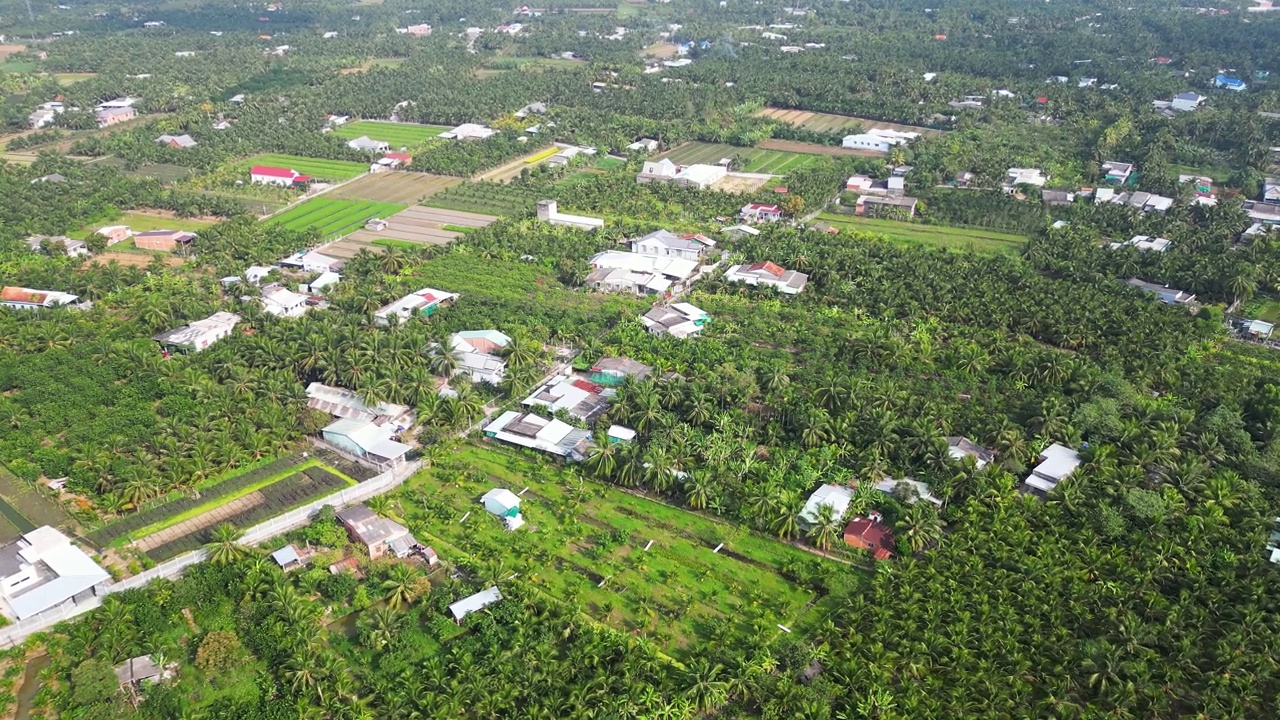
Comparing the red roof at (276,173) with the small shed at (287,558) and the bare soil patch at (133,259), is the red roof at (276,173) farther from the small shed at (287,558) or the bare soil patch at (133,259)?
the small shed at (287,558)

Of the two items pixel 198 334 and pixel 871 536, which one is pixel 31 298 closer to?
pixel 198 334

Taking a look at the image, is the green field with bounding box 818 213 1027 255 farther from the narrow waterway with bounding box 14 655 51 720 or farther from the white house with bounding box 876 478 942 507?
the narrow waterway with bounding box 14 655 51 720

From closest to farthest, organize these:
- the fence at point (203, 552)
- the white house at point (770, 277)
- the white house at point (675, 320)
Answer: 1. the fence at point (203, 552)
2. the white house at point (675, 320)
3. the white house at point (770, 277)

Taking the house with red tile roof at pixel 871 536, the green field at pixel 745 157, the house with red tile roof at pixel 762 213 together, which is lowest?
the green field at pixel 745 157

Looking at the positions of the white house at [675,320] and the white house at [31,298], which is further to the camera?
the white house at [31,298]

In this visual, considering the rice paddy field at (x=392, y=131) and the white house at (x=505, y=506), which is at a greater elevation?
the white house at (x=505, y=506)

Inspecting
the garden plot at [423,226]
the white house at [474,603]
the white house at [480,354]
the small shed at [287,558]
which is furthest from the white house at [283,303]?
the white house at [474,603]

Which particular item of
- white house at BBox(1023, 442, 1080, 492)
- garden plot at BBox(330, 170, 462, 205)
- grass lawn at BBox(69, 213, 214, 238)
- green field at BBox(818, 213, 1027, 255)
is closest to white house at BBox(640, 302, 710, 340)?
white house at BBox(1023, 442, 1080, 492)
